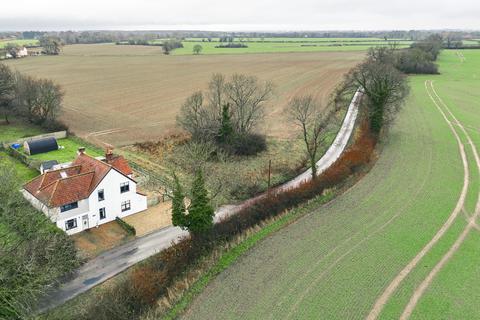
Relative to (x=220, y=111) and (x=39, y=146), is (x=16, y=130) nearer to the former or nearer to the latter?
(x=39, y=146)

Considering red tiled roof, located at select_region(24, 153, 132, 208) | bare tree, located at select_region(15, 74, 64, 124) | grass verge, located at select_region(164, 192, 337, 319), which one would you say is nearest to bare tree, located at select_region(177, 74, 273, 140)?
red tiled roof, located at select_region(24, 153, 132, 208)

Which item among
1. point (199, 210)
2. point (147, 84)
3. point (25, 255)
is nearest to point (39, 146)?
point (25, 255)

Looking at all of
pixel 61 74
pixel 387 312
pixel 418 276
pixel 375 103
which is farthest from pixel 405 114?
pixel 61 74

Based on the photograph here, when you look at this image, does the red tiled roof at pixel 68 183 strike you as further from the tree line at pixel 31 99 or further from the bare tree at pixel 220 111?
the tree line at pixel 31 99

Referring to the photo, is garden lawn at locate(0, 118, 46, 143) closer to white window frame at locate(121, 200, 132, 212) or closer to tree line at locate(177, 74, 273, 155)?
tree line at locate(177, 74, 273, 155)

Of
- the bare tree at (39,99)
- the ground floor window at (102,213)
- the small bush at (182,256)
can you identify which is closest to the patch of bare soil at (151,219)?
the ground floor window at (102,213)

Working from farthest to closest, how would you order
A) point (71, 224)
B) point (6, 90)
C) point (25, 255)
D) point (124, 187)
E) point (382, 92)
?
point (6, 90) → point (382, 92) → point (124, 187) → point (71, 224) → point (25, 255)
